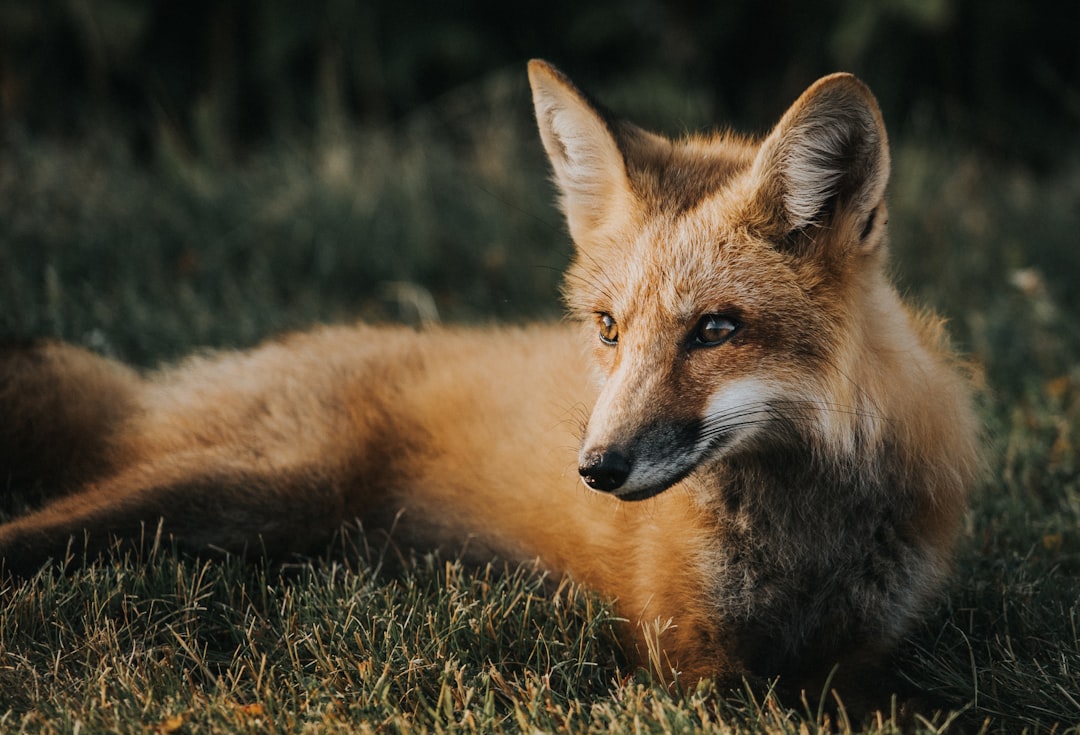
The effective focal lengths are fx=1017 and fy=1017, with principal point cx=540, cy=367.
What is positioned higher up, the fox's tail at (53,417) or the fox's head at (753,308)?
the fox's head at (753,308)

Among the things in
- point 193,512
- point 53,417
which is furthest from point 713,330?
point 53,417

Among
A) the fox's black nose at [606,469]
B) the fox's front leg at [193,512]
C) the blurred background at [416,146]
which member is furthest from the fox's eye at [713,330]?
the blurred background at [416,146]

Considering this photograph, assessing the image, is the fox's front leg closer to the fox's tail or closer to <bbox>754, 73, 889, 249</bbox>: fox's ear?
the fox's tail

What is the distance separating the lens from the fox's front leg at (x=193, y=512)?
9.54 ft

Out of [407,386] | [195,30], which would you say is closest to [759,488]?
[407,386]

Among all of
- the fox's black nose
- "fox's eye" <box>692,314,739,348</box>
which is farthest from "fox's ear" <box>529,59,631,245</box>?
the fox's black nose

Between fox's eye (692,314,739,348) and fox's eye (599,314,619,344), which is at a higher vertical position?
fox's eye (692,314,739,348)

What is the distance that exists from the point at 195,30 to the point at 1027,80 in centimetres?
694

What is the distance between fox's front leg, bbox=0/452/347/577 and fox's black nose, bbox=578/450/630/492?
4.00 ft

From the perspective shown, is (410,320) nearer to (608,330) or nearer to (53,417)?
(53,417)

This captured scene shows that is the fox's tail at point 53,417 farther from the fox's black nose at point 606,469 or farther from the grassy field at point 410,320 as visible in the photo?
the fox's black nose at point 606,469

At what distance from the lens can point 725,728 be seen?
7.18 feet

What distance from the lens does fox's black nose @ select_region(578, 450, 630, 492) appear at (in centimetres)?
225

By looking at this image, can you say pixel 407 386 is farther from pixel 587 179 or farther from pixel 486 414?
pixel 587 179
